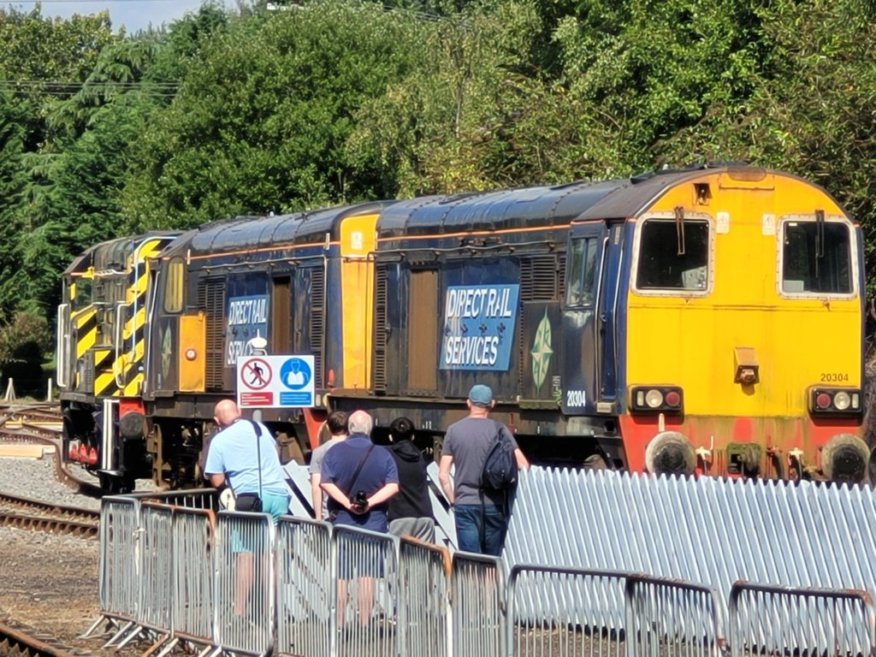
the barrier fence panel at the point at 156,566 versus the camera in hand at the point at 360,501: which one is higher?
the camera in hand at the point at 360,501

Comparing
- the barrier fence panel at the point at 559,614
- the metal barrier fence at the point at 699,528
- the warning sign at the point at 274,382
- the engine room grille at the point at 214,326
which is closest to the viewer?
the barrier fence panel at the point at 559,614

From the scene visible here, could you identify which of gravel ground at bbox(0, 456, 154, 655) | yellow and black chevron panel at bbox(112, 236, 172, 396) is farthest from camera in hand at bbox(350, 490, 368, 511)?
yellow and black chevron panel at bbox(112, 236, 172, 396)

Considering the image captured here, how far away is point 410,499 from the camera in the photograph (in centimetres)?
1320

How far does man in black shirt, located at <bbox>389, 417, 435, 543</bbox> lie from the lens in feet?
43.1

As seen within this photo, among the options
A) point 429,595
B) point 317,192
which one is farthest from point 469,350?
point 317,192

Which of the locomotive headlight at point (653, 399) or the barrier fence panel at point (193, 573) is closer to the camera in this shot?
the barrier fence panel at point (193, 573)

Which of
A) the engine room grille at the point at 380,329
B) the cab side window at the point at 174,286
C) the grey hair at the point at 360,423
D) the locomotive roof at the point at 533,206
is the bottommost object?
the grey hair at the point at 360,423

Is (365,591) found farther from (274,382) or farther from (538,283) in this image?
(274,382)

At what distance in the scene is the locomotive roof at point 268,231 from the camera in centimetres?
2105

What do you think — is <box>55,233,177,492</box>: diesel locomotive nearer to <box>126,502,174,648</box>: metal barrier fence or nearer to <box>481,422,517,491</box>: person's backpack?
<box>126,502,174,648</box>: metal barrier fence

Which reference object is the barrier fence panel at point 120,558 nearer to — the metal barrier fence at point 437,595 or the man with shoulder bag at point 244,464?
the metal barrier fence at point 437,595

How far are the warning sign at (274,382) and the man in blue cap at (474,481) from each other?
4.60 metres

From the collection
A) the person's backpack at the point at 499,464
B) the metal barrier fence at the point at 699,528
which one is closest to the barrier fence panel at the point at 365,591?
the metal barrier fence at the point at 699,528

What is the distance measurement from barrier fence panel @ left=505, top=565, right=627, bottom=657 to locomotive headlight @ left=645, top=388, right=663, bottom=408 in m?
5.93
